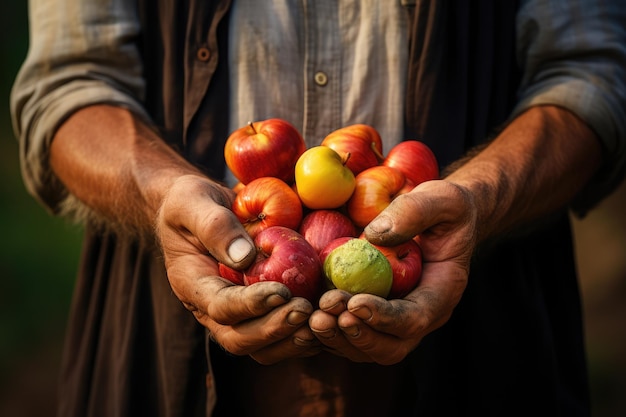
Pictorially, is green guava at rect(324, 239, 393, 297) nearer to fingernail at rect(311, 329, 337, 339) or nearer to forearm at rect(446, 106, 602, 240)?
fingernail at rect(311, 329, 337, 339)

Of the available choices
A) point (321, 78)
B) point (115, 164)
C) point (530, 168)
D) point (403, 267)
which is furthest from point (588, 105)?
point (115, 164)

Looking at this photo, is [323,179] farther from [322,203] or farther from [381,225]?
[381,225]

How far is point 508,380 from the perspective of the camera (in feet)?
6.71

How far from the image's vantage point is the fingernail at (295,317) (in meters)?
1.48

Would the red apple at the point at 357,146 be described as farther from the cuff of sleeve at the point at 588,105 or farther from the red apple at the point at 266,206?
the cuff of sleeve at the point at 588,105

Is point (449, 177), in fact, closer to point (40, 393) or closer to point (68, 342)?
point (68, 342)

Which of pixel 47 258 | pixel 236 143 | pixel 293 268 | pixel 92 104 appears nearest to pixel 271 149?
pixel 236 143

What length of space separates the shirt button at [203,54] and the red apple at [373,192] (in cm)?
50

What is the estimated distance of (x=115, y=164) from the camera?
2.02 m

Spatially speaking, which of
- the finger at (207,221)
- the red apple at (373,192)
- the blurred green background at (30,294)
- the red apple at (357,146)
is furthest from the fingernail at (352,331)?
the blurred green background at (30,294)

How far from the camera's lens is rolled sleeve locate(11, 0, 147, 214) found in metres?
2.10

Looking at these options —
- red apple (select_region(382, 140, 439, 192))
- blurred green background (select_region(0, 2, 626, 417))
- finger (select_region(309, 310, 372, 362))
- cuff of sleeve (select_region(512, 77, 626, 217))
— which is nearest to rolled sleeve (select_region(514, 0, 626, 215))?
cuff of sleeve (select_region(512, 77, 626, 217))

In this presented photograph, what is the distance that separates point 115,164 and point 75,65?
31 centimetres

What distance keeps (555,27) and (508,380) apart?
879 mm
